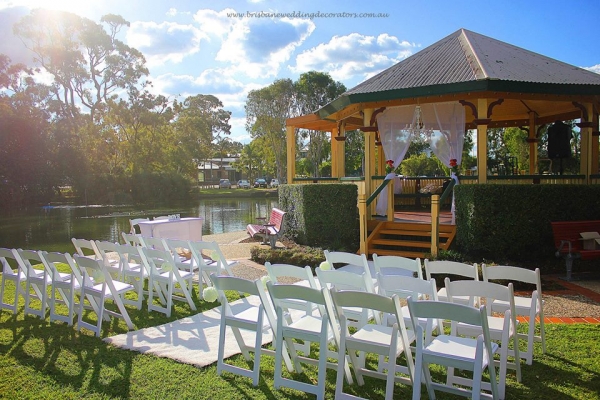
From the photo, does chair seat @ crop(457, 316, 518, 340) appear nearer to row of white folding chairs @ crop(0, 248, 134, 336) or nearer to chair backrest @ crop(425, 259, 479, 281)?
chair backrest @ crop(425, 259, 479, 281)

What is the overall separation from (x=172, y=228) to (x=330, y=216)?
355 cm

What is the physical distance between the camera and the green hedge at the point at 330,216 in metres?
10.2

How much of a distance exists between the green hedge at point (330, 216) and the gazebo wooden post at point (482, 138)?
267cm

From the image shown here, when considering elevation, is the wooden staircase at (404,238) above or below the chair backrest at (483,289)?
below

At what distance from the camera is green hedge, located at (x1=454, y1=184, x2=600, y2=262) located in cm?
851

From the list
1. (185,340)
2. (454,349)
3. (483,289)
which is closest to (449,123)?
(483,289)

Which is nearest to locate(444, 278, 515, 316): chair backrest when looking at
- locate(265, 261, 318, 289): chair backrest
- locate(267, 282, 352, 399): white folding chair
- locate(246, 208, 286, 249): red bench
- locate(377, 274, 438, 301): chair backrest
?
locate(377, 274, 438, 301): chair backrest

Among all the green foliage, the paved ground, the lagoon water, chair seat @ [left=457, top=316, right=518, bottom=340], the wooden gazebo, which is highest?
the wooden gazebo

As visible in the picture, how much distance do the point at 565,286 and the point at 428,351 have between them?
5202 millimetres

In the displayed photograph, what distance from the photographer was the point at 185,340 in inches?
186

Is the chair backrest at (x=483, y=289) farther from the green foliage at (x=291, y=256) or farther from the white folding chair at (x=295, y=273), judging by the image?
the green foliage at (x=291, y=256)

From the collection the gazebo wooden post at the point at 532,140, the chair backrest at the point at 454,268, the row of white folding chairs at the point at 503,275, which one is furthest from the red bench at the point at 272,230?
the gazebo wooden post at the point at 532,140

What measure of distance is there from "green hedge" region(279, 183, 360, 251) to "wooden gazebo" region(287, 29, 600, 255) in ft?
2.46

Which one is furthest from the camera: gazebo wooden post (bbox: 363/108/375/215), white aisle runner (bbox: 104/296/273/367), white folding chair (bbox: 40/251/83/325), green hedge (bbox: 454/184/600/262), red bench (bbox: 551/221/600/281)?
gazebo wooden post (bbox: 363/108/375/215)
